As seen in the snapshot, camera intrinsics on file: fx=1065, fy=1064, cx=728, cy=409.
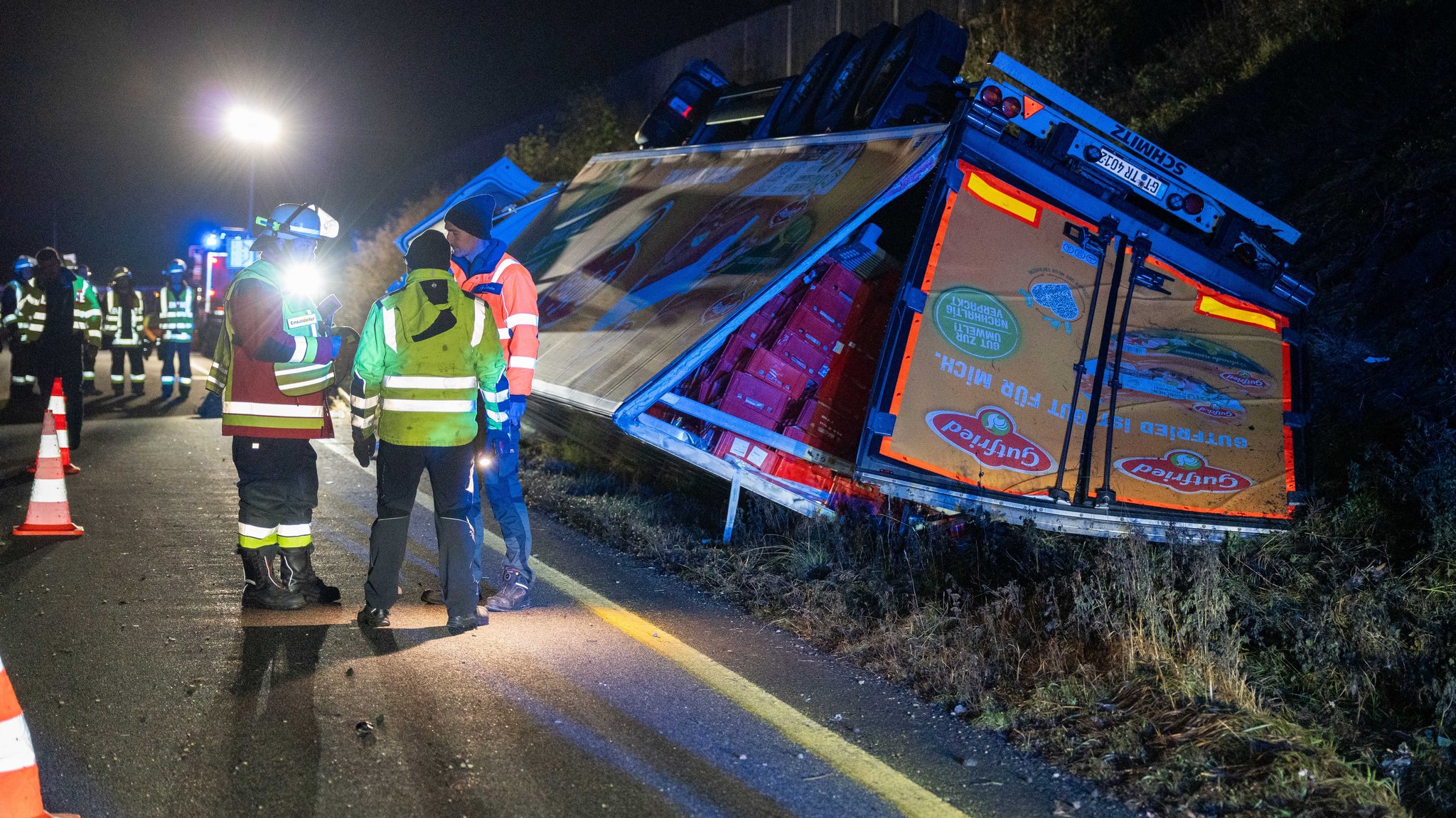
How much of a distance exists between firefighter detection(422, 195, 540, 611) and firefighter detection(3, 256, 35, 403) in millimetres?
8090

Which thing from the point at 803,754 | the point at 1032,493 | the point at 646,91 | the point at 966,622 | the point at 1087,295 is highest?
the point at 646,91

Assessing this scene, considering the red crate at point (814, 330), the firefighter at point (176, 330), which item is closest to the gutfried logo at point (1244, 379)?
the red crate at point (814, 330)

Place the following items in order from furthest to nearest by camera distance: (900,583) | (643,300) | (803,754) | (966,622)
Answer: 1. (643,300)
2. (900,583)
3. (966,622)
4. (803,754)

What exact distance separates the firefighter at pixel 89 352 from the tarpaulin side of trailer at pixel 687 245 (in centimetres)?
486

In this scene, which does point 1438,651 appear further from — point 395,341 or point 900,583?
point 395,341

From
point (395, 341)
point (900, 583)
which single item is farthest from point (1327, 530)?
point (395, 341)

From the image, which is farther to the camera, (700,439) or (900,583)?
(700,439)

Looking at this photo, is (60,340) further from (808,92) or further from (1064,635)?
(1064,635)

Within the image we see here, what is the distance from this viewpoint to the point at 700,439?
243 inches

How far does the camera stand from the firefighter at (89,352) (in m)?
11.2

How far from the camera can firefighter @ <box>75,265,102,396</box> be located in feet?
36.7

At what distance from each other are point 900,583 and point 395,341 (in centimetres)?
268

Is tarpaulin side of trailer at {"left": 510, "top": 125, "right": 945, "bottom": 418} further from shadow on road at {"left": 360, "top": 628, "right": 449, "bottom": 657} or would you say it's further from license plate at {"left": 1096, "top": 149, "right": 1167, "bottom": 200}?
shadow on road at {"left": 360, "top": 628, "right": 449, "bottom": 657}

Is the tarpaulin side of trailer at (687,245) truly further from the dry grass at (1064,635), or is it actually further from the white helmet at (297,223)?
the white helmet at (297,223)
